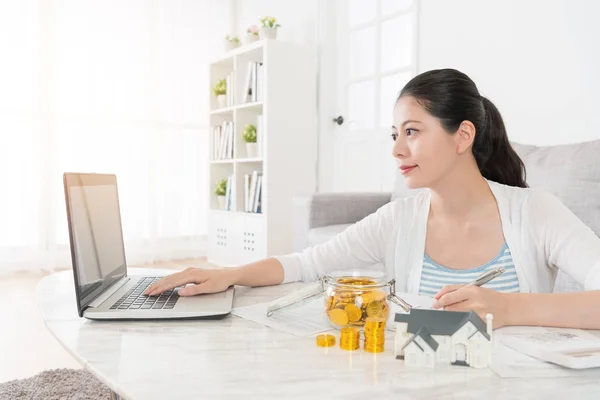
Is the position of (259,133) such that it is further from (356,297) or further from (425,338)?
(425,338)

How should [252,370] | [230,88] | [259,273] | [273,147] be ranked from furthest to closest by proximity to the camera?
[230,88] < [273,147] < [259,273] < [252,370]

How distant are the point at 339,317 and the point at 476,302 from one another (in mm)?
187

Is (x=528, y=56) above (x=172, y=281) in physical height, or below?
above

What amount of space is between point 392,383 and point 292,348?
165mm

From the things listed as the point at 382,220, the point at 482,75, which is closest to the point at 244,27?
the point at 482,75

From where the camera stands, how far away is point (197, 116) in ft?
15.7

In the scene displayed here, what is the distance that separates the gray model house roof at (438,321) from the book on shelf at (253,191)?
3.35m

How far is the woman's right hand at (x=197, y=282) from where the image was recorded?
0.99 meters

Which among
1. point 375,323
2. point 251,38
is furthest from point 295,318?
point 251,38

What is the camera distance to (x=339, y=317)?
0.80m

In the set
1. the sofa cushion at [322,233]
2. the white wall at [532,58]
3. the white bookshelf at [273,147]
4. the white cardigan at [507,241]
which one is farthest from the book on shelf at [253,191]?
the white cardigan at [507,241]

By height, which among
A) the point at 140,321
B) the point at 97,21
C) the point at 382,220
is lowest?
the point at 140,321

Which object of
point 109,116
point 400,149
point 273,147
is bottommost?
point 400,149

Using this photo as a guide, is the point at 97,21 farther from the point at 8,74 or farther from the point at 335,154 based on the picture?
the point at 335,154
